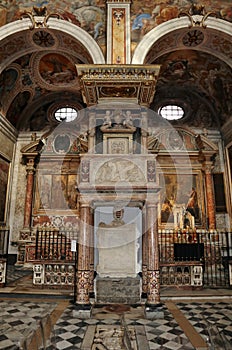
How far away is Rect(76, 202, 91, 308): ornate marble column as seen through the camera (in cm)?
661

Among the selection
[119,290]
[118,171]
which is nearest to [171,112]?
[118,171]

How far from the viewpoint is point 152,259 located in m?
6.75

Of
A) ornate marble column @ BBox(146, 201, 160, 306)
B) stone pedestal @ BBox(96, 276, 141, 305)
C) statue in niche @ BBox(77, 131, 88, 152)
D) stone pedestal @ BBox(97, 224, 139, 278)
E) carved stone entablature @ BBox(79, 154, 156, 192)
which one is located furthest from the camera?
statue in niche @ BBox(77, 131, 88, 152)

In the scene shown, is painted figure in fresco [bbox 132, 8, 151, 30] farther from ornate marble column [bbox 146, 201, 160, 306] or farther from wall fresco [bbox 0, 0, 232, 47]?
ornate marble column [bbox 146, 201, 160, 306]

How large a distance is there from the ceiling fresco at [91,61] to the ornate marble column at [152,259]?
21.2ft

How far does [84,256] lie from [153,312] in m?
1.94

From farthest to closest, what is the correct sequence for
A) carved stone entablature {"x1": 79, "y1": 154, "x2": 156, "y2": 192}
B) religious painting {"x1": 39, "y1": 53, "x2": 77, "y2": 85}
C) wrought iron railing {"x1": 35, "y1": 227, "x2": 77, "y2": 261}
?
1. religious painting {"x1": 39, "y1": 53, "x2": 77, "y2": 85}
2. wrought iron railing {"x1": 35, "y1": 227, "x2": 77, "y2": 261}
3. carved stone entablature {"x1": 79, "y1": 154, "x2": 156, "y2": 192}

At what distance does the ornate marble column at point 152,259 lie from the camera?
658cm

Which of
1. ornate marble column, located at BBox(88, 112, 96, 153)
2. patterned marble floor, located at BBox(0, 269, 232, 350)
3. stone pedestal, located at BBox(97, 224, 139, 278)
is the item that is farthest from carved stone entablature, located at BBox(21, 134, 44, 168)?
stone pedestal, located at BBox(97, 224, 139, 278)

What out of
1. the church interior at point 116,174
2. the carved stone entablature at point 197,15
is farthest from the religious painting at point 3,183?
the carved stone entablature at point 197,15

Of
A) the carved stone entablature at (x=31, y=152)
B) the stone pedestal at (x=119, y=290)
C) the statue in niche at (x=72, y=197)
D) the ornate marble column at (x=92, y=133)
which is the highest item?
the carved stone entablature at (x=31, y=152)

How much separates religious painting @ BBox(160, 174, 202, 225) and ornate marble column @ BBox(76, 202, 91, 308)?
23.4 ft

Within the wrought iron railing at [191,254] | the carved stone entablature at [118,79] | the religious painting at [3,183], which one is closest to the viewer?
the carved stone entablature at [118,79]

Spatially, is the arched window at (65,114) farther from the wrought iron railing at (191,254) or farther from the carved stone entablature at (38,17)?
the wrought iron railing at (191,254)
